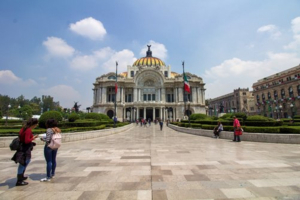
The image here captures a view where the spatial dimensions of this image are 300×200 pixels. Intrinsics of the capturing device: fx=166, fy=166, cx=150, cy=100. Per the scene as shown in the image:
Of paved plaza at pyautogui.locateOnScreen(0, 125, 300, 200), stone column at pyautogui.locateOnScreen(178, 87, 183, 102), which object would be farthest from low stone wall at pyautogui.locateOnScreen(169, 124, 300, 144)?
stone column at pyautogui.locateOnScreen(178, 87, 183, 102)

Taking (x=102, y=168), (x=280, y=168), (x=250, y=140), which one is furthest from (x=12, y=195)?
(x=250, y=140)

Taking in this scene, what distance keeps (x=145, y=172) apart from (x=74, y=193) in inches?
88.0

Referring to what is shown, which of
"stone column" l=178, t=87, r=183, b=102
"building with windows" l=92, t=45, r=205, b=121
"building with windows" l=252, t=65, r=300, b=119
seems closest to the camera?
"building with windows" l=252, t=65, r=300, b=119

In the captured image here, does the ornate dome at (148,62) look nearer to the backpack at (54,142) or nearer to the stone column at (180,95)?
the stone column at (180,95)

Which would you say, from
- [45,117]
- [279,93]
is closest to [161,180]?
[45,117]

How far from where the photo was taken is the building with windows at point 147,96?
55969mm

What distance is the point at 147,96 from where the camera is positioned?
5897cm

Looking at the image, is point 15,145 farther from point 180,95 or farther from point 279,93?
point 279,93

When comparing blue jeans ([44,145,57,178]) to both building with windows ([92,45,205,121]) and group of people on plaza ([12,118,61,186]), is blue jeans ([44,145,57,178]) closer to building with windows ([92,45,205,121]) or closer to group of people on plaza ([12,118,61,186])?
group of people on plaza ([12,118,61,186])

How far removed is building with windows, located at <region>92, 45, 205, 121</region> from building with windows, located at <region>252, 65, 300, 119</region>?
1985cm

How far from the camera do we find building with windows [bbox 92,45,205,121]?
5597cm

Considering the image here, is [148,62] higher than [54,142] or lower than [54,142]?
higher

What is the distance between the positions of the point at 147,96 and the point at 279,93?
40984 millimetres

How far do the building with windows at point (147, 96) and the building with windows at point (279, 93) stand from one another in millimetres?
19855
